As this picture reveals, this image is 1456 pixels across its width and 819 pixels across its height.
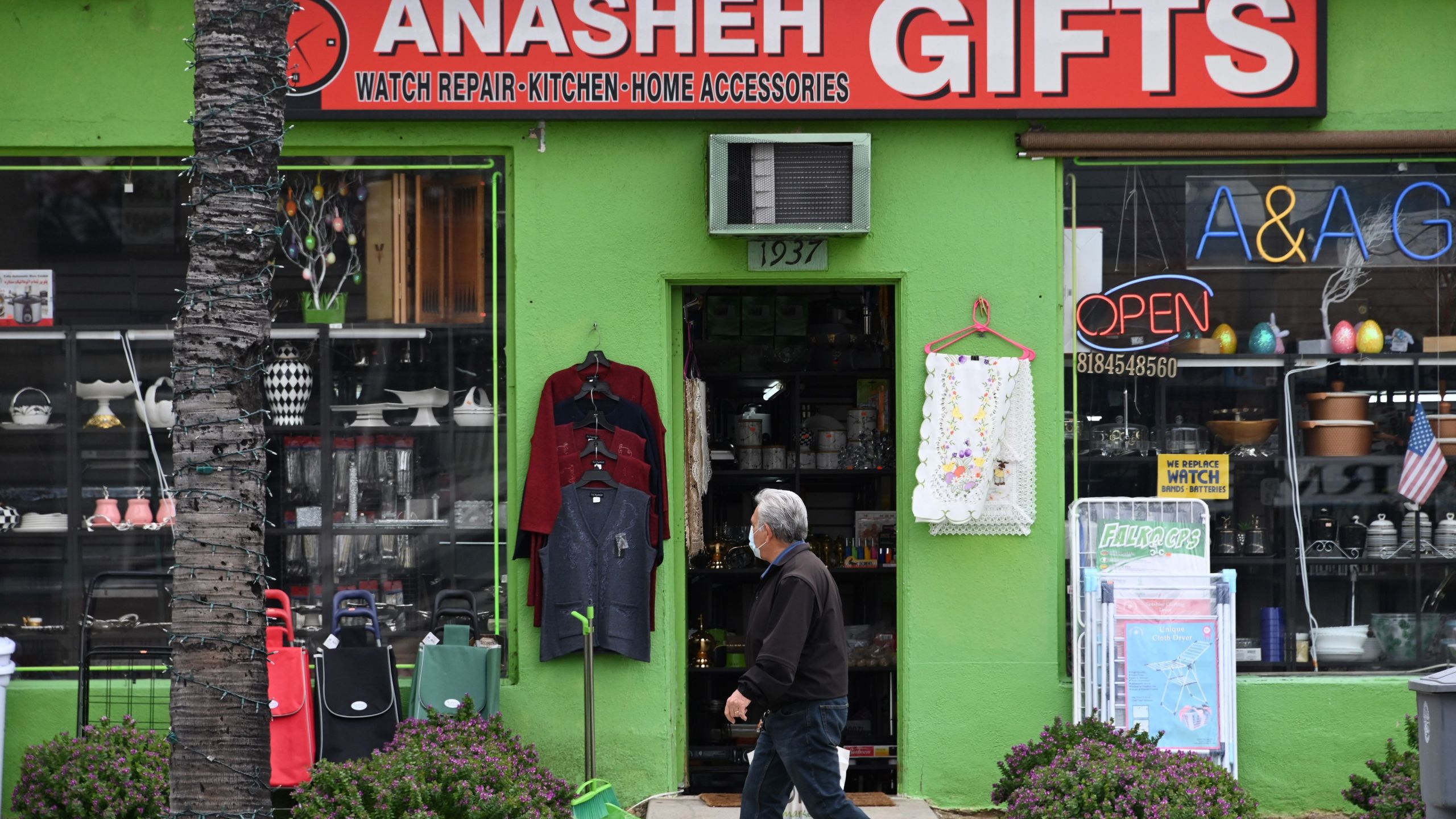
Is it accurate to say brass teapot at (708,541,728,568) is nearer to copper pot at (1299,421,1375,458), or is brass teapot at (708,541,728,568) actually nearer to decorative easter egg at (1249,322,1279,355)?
decorative easter egg at (1249,322,1279,355)

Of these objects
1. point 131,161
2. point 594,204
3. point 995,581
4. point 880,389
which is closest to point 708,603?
point 880,389

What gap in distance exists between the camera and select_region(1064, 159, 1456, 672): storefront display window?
305 inches

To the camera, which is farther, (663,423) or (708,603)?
(708,603)

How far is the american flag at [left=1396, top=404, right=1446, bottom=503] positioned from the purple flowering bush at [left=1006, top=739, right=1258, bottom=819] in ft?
7.55

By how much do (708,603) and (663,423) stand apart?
2.20 m

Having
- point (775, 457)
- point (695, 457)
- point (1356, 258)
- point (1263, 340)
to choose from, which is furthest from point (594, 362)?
point (1356, 258)

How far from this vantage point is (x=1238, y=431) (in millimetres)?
7781

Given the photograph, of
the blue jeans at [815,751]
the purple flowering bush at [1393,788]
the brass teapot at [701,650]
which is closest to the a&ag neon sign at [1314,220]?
the purple flowering bush at [1393,788]

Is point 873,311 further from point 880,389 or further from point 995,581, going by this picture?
point 995,581

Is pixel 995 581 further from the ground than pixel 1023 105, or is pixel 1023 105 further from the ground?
pixel 1023 105

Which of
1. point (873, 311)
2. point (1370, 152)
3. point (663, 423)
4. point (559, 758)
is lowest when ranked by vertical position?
point (559, 758)

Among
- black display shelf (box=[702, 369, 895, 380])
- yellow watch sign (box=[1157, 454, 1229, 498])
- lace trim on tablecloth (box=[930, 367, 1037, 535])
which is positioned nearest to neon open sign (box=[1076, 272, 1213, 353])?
lace trim on tablecloth (box=[930, 367, 1037, 535])

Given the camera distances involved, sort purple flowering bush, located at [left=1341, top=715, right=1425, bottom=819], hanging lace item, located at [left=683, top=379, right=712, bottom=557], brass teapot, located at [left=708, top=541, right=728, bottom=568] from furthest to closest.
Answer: brass teapot, located at [left=708, top=541, right=728, bottom=568], hanging lace item, located at [left=683, top=379, right=712, bottom=557], purple flowering bush, located at [left=1341, top=715, right=1425, bottom=819]

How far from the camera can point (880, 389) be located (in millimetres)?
9195
